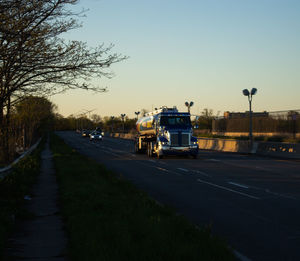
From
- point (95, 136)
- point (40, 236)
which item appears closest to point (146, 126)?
point (40, 236)

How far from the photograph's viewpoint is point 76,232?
25.3 ft

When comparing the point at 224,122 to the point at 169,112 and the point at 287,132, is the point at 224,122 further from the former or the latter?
the point at 169,112

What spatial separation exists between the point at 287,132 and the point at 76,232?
130ft

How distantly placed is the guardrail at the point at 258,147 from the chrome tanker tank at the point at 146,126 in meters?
7.90

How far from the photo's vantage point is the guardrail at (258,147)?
3046cm

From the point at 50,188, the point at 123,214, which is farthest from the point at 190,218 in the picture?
the point at 50,188

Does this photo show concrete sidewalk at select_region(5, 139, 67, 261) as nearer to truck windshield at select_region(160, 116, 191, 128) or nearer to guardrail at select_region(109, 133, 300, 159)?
truck windshield at select_region(160, 116, 191, 128)

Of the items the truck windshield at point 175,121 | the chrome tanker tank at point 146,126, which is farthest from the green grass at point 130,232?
the chrome tanker tank at point 146,126

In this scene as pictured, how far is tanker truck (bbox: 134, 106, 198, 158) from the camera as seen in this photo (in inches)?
1190

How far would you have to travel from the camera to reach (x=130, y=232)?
7.58 m

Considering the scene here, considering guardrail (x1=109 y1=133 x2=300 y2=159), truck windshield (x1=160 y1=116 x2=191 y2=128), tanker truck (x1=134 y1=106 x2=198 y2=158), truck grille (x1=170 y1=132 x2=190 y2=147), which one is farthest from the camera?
truck windshield (x1=160 y1=116 x2=191 y2=128)

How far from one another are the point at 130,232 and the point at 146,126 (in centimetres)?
2836

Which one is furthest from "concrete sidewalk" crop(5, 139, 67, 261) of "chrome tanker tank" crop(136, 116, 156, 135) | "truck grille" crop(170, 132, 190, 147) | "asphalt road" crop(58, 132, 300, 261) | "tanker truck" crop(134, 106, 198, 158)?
"chrome tanker tank" crop(136, 116, 156, 135)

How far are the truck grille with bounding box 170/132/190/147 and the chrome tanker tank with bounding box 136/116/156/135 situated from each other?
283cm
